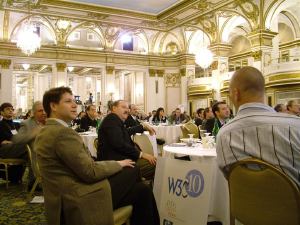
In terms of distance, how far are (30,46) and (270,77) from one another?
9139 mm

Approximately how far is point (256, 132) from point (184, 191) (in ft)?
3.57

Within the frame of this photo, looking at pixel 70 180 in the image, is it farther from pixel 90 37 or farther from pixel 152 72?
pixel 90 37

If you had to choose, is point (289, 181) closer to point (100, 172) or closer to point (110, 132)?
point (100, 172)

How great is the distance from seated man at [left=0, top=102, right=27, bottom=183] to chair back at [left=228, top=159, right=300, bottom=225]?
13.1ft

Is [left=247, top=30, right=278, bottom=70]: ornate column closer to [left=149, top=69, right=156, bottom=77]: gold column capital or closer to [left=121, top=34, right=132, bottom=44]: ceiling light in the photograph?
[left=149, top=69, right=156, bottom=77]: gold column capital

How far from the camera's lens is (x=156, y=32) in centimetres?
1641

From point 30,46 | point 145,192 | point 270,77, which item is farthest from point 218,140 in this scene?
point 270,77

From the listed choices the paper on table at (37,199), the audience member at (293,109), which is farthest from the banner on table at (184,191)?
the audience member at (293,109)

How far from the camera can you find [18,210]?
390 cm

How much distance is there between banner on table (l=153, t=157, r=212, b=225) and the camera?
2.44 metres

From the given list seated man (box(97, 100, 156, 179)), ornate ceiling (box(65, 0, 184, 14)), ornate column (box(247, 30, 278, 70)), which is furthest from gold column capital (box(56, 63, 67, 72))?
seated man (box(97, 100, 156, 179))

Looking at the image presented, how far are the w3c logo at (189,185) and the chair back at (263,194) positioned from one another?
0.67m

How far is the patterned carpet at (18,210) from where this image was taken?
3484mm

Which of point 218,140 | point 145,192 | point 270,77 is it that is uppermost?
point 270,77
